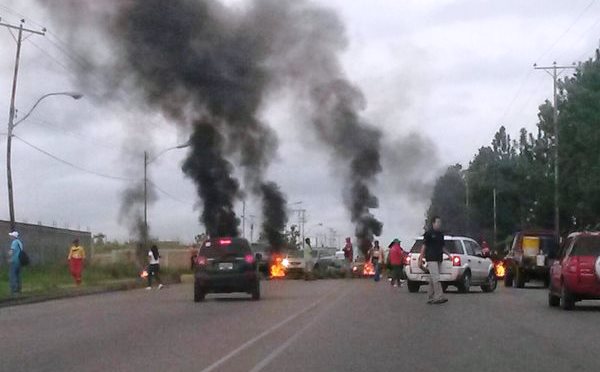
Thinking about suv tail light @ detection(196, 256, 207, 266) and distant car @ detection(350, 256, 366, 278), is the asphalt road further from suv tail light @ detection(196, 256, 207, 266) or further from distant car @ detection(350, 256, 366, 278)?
distant car @ detection(350, 256, 366, 278)

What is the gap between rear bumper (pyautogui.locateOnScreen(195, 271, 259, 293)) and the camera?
2861 cm

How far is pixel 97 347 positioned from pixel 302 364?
417 cm

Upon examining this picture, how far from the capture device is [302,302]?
89.6ft

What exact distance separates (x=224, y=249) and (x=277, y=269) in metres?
22.3

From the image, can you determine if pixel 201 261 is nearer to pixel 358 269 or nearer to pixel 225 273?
pixel 225 273

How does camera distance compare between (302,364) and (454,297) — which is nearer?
(302,364)

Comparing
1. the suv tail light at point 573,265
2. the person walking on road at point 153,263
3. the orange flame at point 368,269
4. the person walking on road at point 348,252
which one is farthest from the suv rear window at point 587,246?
the person walking on road at point 348,252

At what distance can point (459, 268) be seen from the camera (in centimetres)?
3109

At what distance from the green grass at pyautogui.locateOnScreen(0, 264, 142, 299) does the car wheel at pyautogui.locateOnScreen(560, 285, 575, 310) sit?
16.4 meters

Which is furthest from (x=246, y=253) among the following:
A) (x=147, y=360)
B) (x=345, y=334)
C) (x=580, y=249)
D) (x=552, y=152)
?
(x=552, y=152)

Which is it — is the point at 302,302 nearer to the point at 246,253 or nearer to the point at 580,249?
the point at 246,253

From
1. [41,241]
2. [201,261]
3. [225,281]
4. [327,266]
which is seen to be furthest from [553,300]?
[41,241]

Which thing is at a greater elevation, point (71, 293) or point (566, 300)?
point (566, 300)

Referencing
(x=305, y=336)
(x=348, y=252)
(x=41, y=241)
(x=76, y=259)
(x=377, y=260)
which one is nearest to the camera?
(x=305, y=336)
